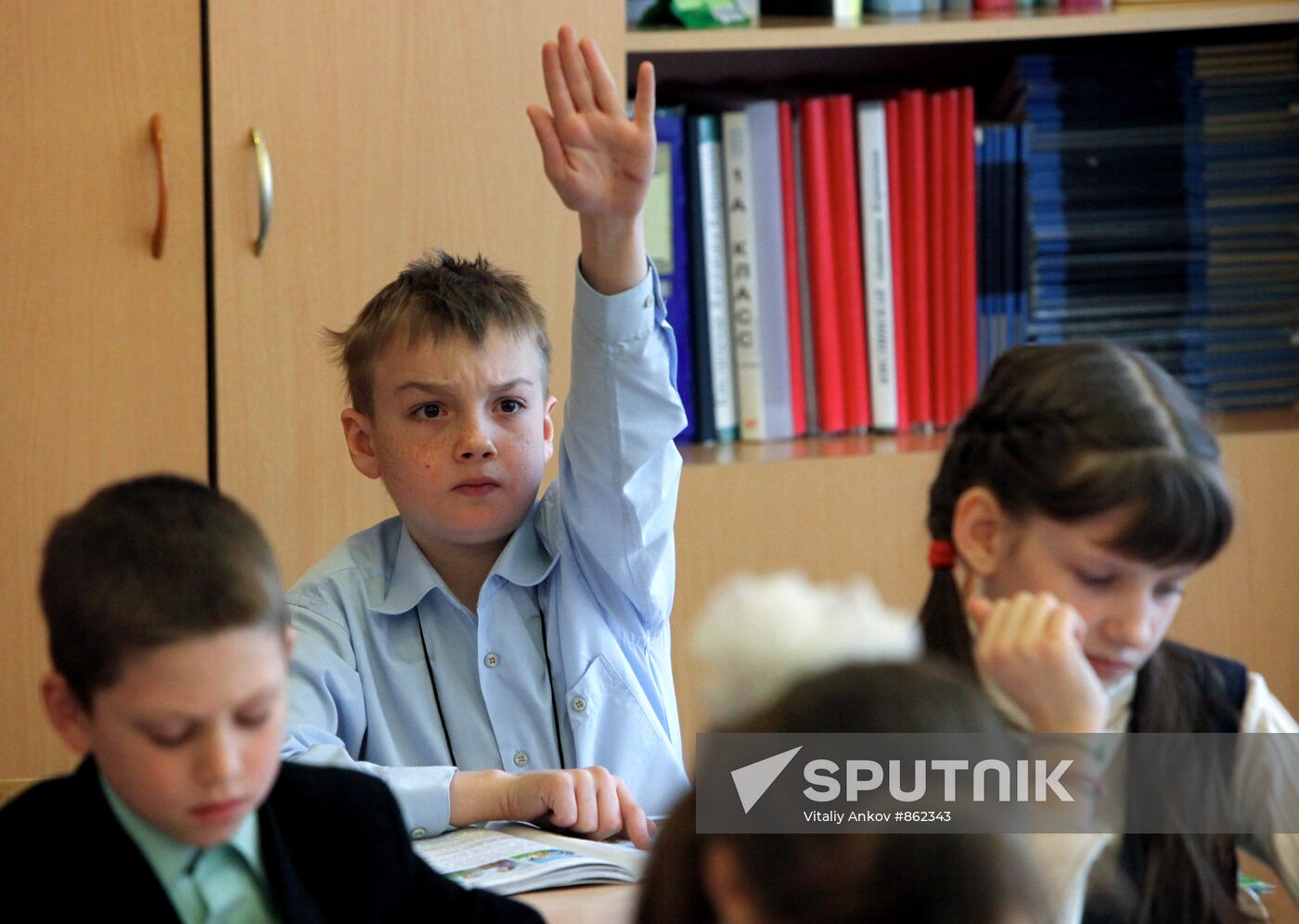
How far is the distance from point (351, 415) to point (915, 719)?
3.01 ft

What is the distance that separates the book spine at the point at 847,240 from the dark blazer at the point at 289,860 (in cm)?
118

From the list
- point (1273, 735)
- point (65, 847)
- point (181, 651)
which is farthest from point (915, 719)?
point (1273, 735)

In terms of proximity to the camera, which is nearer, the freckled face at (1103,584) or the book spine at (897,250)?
the freckled face at (1103,584)

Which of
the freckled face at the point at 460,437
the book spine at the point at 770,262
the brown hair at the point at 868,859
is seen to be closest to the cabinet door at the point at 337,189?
the book spine at the point at 770,262

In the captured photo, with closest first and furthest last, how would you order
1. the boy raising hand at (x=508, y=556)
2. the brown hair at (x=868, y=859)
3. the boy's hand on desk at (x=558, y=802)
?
the brown hair at (x=868, y=859) → the boy's hand on desk at (x=558, y=802) → the boy raising hand at (x=508, y=556)

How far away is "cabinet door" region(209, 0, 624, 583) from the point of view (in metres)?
1.75

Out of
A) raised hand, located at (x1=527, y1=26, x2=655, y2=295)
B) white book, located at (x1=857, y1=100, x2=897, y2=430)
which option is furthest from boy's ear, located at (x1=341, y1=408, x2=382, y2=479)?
white book, located at (x1=857, y1=100, x2=897, y2=430)

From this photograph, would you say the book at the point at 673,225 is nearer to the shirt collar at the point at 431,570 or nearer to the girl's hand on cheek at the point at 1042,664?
the shirt collar at the point at 431,570

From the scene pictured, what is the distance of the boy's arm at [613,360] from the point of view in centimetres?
117

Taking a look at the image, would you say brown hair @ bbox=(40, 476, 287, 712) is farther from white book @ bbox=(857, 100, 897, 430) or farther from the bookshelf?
white book @ bbox=(857, 100, 897, 430)

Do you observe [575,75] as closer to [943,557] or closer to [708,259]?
[943,557]

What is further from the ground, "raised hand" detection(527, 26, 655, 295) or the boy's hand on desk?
"raised hand" detection(527, 26, 655, 295)

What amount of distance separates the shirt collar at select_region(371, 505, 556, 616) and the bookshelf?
19.6 inches

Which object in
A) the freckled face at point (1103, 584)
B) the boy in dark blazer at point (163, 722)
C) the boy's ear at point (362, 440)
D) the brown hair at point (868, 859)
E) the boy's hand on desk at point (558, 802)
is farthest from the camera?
the boy's ear at point (362, 440)
